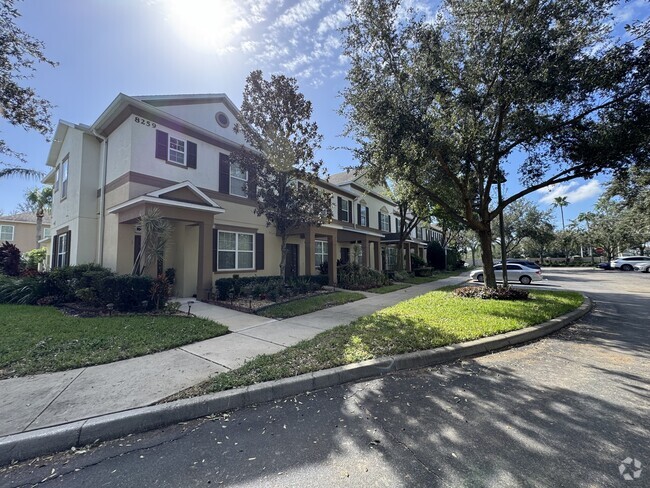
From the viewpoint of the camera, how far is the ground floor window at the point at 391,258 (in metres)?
28.0

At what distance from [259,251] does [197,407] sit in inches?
422

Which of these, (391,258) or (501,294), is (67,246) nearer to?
(501,294)

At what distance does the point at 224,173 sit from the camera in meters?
13.2

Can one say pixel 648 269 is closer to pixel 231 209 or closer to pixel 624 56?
pixel 624 56

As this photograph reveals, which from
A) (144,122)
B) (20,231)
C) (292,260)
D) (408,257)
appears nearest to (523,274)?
(408,257)

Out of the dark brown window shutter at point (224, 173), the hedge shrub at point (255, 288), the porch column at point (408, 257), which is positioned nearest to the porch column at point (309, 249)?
the hedge shrub at point (255, 288)

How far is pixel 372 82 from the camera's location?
1017 centimetres

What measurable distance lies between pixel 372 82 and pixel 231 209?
7646mm

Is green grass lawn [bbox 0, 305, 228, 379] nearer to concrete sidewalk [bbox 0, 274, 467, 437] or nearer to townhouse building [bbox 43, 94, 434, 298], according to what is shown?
A: concrete sidewalk [bbox 0, 274, 467, 437]

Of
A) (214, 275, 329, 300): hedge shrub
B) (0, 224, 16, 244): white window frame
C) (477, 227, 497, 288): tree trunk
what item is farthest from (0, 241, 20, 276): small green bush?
(477, 227, 497, 288): tree trunk

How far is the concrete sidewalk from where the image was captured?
11.2 feet

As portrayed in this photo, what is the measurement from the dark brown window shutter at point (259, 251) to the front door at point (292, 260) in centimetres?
217

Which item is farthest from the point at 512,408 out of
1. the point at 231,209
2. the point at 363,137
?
the point at 231,209

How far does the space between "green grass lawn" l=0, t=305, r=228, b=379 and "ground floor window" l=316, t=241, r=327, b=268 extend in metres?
11.6
